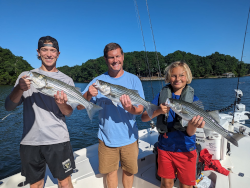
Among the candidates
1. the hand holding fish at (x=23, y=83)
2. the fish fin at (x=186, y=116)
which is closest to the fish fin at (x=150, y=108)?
the fish fin at (x=186, y=116)

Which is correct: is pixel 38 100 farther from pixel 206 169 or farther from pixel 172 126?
pixel 206 169

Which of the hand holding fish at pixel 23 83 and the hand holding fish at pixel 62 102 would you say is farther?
the hand holding fish at pixel 62 102

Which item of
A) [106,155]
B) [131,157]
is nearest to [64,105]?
[106,155]

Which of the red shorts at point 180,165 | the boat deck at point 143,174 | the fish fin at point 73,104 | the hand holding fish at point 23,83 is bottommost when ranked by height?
the boat deck at point 143,174

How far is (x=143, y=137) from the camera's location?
5.76 metres

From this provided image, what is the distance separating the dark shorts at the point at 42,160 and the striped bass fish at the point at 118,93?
1.14 m

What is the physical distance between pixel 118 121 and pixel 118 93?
0.55m

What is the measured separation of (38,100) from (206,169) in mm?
3729

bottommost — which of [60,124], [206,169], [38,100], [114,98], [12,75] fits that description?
[206,169]

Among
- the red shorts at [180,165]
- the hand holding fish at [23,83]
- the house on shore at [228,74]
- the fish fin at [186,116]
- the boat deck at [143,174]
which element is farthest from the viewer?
the house on shore at [228,74]

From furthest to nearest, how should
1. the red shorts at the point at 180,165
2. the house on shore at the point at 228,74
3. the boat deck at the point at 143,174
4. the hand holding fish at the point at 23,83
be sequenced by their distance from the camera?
the house on shore at the point at 228,74 → the boat deck at the point at 143,174 → the red shorts at the point at 180,165 → the hand holding fish at the point at 23,83

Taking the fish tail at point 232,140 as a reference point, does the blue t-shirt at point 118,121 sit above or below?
above

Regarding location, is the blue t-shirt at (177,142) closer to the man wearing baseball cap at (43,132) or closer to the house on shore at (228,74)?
the man wearing baseball cap at (43,132)

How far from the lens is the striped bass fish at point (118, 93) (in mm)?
2719
